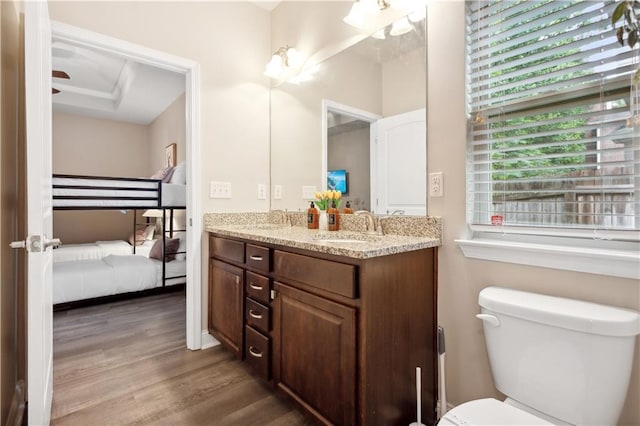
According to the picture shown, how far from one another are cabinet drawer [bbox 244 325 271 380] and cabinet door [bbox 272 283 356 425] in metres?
0.06

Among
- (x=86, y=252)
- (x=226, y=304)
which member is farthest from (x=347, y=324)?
(x=86, y=252)

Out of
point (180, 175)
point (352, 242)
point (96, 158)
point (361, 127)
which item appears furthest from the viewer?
point (96, 158)

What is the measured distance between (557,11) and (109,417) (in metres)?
2.66

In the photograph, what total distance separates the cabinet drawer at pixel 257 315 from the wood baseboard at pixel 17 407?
3.65 ft

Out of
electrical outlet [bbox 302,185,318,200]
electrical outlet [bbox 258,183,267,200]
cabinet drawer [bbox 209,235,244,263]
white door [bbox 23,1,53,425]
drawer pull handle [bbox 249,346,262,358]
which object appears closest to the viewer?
white door [bbox 23,1,53,425]

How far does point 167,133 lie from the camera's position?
5223 millimetres

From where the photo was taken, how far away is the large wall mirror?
168 cm

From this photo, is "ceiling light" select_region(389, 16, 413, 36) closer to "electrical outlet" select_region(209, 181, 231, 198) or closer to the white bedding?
"electrical outlet" select_region(209, 181, 231, 198)

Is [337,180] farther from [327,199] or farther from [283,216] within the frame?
[283,216]

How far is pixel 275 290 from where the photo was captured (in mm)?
1638

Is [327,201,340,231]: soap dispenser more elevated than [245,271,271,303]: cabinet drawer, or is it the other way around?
[327,201,340,231]: soap dispenser

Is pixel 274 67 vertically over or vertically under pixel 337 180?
over

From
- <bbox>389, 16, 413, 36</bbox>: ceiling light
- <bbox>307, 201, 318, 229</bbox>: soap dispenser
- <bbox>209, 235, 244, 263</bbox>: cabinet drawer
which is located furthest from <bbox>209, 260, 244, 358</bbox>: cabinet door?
<bbox>389, 16, 413, 36</bbox>: ceiling light

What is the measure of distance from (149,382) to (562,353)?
206 cm
